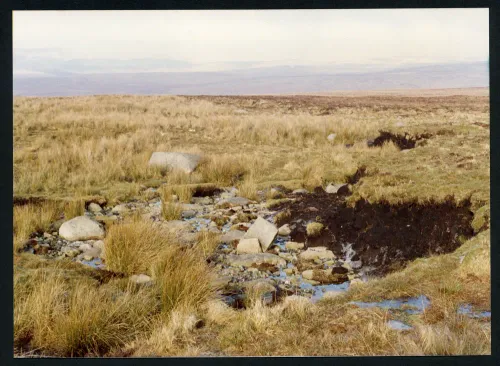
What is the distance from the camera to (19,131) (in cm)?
664

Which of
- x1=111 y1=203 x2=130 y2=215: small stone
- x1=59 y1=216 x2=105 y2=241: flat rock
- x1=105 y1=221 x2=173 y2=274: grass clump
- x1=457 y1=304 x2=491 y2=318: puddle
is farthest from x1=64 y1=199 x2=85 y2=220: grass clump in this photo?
x1=457 y1=304 x2=491 y2=318: puddle

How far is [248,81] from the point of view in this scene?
20.6 feet

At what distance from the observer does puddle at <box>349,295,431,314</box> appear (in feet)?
16.7

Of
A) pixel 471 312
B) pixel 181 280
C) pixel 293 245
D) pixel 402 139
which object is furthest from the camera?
pixel 402 139

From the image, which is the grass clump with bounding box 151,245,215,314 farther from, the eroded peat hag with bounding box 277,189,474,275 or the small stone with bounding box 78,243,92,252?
the eroded peat hag with bounding box 277,189,474,275

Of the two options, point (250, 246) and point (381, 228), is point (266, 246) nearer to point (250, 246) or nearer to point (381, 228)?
point (250, 246)

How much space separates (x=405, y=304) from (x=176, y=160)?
292cm

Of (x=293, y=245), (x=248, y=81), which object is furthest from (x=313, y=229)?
(x=248, y=81)

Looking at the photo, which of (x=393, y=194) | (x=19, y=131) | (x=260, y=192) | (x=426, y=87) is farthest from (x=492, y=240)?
(x=19, y=131)

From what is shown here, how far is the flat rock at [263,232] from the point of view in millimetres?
5902

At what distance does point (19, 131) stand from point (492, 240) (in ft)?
17.4

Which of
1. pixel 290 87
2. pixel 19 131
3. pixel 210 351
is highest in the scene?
pixel 290 87

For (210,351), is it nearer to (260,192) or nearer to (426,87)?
(260,192)
